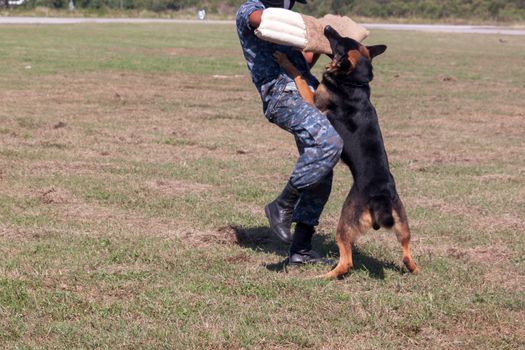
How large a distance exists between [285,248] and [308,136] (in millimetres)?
1344

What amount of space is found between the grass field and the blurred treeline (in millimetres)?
50022

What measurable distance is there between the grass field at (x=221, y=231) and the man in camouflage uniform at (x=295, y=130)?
321mm

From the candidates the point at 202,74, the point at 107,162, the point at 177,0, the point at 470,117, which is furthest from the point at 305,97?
the point at 177,0

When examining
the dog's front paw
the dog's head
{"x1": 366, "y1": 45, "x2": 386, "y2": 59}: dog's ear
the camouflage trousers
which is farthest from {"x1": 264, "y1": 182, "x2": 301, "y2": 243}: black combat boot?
{"x1": 366, "y1": 45, "x2": 386, "y2": 59}: dog's ear

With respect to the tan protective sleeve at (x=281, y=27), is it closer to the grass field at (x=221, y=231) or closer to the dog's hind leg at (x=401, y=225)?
the dog's hind leg at (x=401, y=225)

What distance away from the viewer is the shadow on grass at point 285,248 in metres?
6.10

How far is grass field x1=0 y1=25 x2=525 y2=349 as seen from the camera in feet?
15.9

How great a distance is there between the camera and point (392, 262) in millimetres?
6324

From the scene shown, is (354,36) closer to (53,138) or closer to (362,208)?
(362,208)

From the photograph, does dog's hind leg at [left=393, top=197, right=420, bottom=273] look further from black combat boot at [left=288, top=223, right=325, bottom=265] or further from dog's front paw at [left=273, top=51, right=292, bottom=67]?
dog's front paw at [left=273, top=51, right=292, bottom=67]

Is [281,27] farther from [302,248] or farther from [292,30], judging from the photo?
[302,248]

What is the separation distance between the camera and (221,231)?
7.05m

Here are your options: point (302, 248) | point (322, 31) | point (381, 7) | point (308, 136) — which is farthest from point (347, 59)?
point (381, 7)

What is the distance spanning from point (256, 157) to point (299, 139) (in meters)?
4.73
